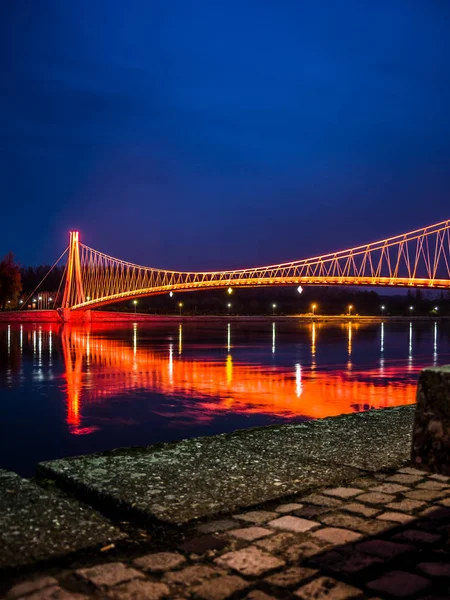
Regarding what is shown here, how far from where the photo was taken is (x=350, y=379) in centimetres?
1370

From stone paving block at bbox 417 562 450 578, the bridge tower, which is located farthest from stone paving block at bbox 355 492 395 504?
the bridge tower

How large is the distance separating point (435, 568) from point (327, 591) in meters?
0.58

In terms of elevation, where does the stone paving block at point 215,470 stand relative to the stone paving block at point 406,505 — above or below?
above

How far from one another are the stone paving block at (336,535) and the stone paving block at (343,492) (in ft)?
1.98

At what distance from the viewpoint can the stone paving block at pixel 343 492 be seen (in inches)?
159

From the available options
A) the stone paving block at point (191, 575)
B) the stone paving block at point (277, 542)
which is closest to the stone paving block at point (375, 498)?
the stone paving block at point (277, 542)

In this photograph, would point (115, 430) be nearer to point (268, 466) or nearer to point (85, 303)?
point (268, 466)

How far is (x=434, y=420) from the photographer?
4.28m

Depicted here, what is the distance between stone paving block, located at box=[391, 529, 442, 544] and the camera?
3270 mm

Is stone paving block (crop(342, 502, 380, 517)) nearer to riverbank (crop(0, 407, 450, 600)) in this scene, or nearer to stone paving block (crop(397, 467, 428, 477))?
riverbank (crop(0, 407, 450, 600))

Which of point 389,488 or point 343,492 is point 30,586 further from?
point 389,488

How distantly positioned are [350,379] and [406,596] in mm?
11173

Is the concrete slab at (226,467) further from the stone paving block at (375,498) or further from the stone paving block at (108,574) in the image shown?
the stone paving block at (108,574)

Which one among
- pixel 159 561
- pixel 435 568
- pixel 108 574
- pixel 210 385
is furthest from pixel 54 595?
pixel 210 385
